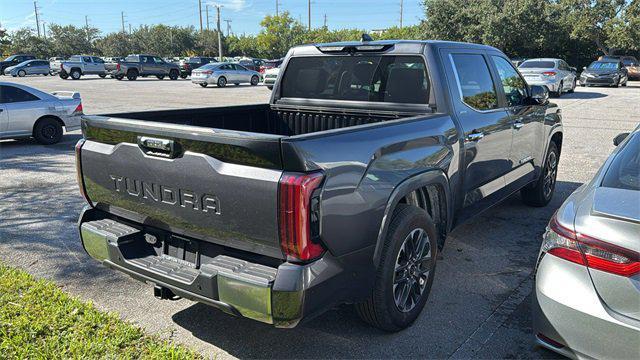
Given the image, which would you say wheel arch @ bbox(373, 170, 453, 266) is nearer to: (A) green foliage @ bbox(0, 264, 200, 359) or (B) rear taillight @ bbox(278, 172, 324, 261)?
(B) rear taillight @ bbox(278, 172, 324, 261)

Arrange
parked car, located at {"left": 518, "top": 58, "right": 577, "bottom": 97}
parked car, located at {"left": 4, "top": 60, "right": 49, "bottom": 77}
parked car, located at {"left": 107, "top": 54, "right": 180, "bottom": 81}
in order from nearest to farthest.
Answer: parked car, located at {"left": 518, "top": 58, "right": 577, "bottom": 97} → parked car, located at {"left": 107, "top": 54, "right": 180, "bottom": 81} → parked car, located at {"left": 4, "top": 60, "right": 49, "bottom": 77}

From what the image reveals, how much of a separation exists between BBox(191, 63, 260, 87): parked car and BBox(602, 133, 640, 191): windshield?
27576 mm

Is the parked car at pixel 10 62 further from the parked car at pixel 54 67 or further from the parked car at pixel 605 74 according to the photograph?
the parked car at pixel 605 74

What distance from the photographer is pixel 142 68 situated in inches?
1437

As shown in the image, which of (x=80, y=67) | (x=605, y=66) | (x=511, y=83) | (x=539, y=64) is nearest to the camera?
(x=511, y=83)

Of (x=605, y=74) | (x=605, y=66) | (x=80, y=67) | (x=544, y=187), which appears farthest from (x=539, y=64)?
(x=80, y=67)

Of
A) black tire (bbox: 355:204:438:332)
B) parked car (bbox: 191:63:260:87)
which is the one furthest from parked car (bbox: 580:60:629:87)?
black tire (bbox: 355:204:438:332)

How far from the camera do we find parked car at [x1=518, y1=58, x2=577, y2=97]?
20500 millimetres

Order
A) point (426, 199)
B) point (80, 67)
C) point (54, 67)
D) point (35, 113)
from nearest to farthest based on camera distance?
point (426, 199) → point (35, 113) → point (80, 67) → point (54, 67)

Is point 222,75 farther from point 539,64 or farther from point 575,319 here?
point 575,319

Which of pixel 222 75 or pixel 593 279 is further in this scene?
pixel 222 75

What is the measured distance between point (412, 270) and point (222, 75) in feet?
91.1

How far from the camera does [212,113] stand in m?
4.40

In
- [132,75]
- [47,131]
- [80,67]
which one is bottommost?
[47,131]
